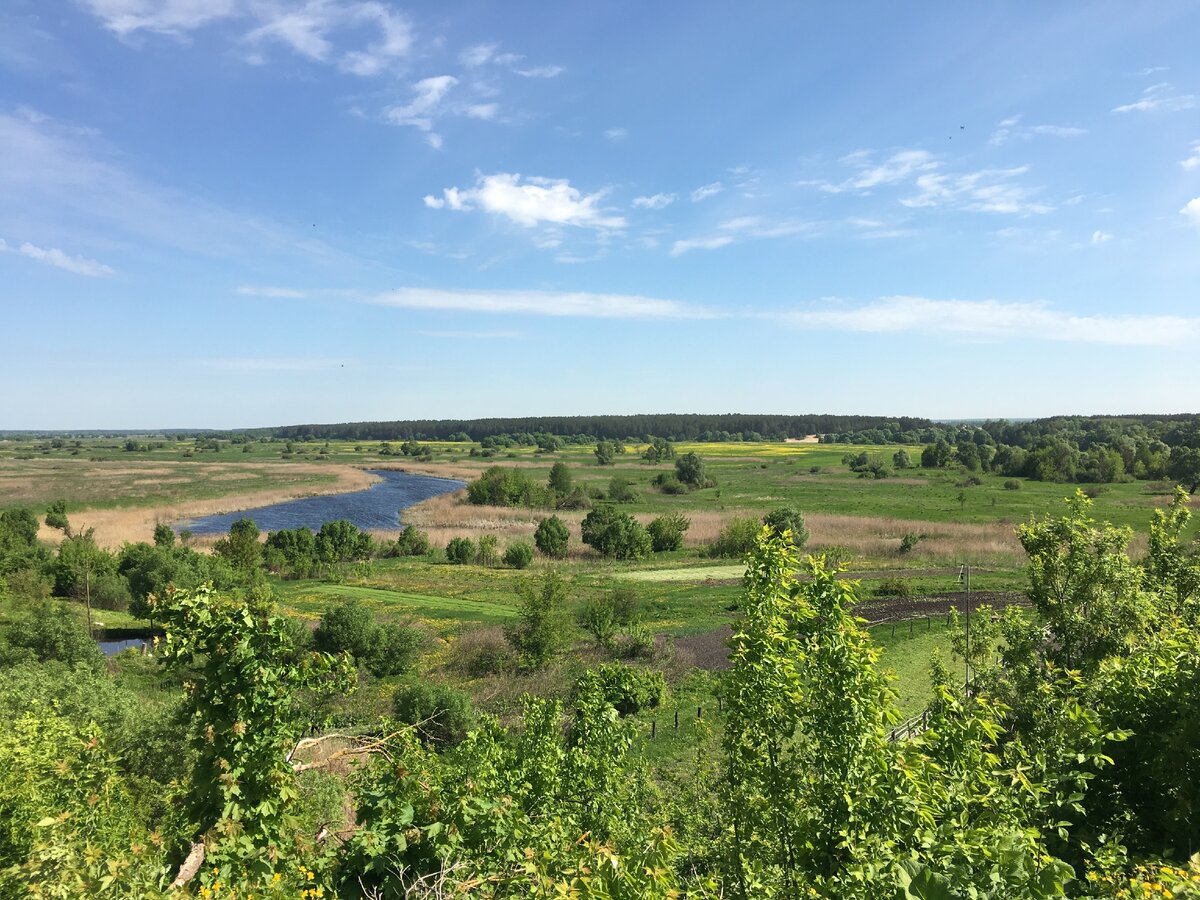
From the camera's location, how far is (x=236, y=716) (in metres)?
7.38

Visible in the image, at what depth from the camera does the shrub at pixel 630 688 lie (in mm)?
28375

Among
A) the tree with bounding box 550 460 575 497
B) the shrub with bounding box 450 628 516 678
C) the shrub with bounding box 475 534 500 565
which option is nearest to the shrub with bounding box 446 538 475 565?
the shrub with bounding box 475 534 500 565

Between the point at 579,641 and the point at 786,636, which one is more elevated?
the point at 786,636

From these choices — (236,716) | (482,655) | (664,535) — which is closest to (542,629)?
(482,655)

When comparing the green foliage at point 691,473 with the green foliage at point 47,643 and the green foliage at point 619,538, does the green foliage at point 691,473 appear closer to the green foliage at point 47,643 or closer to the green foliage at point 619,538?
the green foliage at point 619,538

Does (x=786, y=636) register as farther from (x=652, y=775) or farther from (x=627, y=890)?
(x=652, y=775)

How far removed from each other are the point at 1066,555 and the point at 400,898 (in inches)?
492

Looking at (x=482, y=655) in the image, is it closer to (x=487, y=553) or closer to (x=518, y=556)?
(x=518, y=556)

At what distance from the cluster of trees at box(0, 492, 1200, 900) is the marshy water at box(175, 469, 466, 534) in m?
73.2

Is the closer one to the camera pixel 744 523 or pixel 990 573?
pixel 990 573

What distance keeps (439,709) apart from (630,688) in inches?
318

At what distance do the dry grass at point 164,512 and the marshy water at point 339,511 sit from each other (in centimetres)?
214

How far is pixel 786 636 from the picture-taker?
8.60m

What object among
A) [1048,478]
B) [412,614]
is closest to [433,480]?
[412,614]
